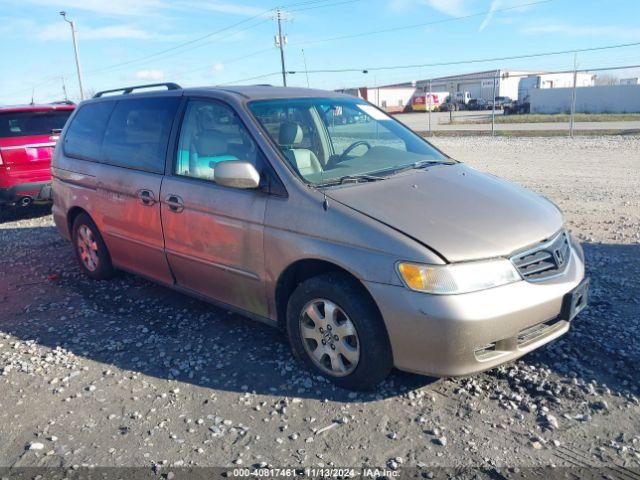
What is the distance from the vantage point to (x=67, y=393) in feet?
12.0

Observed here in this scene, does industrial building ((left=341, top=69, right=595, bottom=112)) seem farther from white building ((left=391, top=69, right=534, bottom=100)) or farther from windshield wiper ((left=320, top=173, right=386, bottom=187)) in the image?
windshield wiper ((left=320, top=173, right=386, bottom=187))

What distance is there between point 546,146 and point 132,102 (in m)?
15.0

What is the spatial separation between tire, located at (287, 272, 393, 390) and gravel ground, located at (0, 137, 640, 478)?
146 mm

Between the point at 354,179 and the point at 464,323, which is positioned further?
the point at 354,179

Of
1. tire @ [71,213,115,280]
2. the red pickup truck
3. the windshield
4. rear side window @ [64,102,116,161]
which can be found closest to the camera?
the windshield

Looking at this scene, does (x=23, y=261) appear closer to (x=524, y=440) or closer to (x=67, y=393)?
(x=67, y=393)

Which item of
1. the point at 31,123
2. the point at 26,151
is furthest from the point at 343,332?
the point at 31,123

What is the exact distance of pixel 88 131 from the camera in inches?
218

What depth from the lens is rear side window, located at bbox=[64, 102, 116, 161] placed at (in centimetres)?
535

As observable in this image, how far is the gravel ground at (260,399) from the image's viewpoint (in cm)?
293

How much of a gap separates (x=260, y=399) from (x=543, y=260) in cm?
191

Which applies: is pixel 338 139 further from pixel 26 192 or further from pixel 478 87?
→ pixel 478 87

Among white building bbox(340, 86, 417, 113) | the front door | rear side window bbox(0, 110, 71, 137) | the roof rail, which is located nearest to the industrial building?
white building bbox(340, 86, 417, 113)

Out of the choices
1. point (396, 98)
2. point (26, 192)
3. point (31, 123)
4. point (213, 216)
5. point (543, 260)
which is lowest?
point (396, 98)
